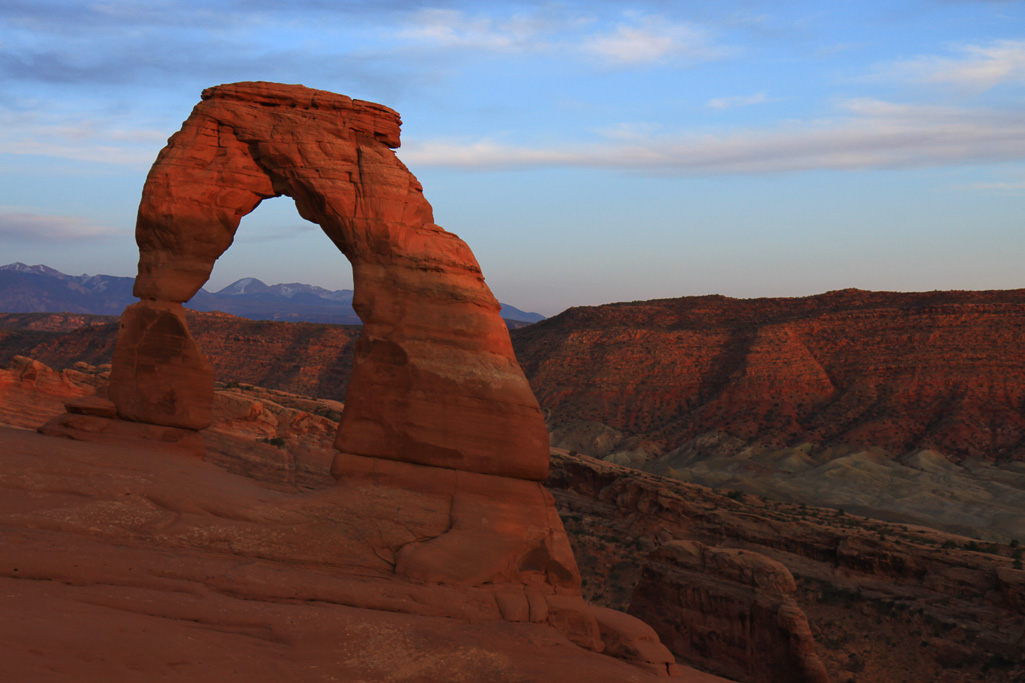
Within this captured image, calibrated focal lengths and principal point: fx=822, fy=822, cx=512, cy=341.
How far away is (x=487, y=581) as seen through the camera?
47.4ft

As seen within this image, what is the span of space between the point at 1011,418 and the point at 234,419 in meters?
59.0

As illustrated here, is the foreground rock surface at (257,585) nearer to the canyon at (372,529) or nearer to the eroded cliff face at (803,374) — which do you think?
the canyon at (372,529)

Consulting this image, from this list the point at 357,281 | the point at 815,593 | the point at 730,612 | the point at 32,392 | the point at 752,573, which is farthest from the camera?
the point at 32,392

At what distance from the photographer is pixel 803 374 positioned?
73.0 metres

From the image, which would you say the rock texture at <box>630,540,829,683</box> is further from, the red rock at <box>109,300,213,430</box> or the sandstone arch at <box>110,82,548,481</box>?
the red rock at <box>109,300,213,430</box>

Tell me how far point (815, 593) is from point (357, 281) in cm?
1865

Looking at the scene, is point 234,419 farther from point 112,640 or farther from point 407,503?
point 112,640

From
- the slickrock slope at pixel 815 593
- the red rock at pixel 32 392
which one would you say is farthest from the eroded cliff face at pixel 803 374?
the red rock at pixel 32 392

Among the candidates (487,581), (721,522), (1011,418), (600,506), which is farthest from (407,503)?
(1011,418)

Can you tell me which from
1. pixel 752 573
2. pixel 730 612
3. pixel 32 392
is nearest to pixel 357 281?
pixel 752 573

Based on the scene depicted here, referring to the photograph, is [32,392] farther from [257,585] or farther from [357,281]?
[257,585]

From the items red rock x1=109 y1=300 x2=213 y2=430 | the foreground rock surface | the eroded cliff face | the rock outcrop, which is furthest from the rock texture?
the eroded cliff face

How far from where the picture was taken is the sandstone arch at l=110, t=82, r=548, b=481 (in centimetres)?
1561

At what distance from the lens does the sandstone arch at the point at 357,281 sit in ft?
51.2
